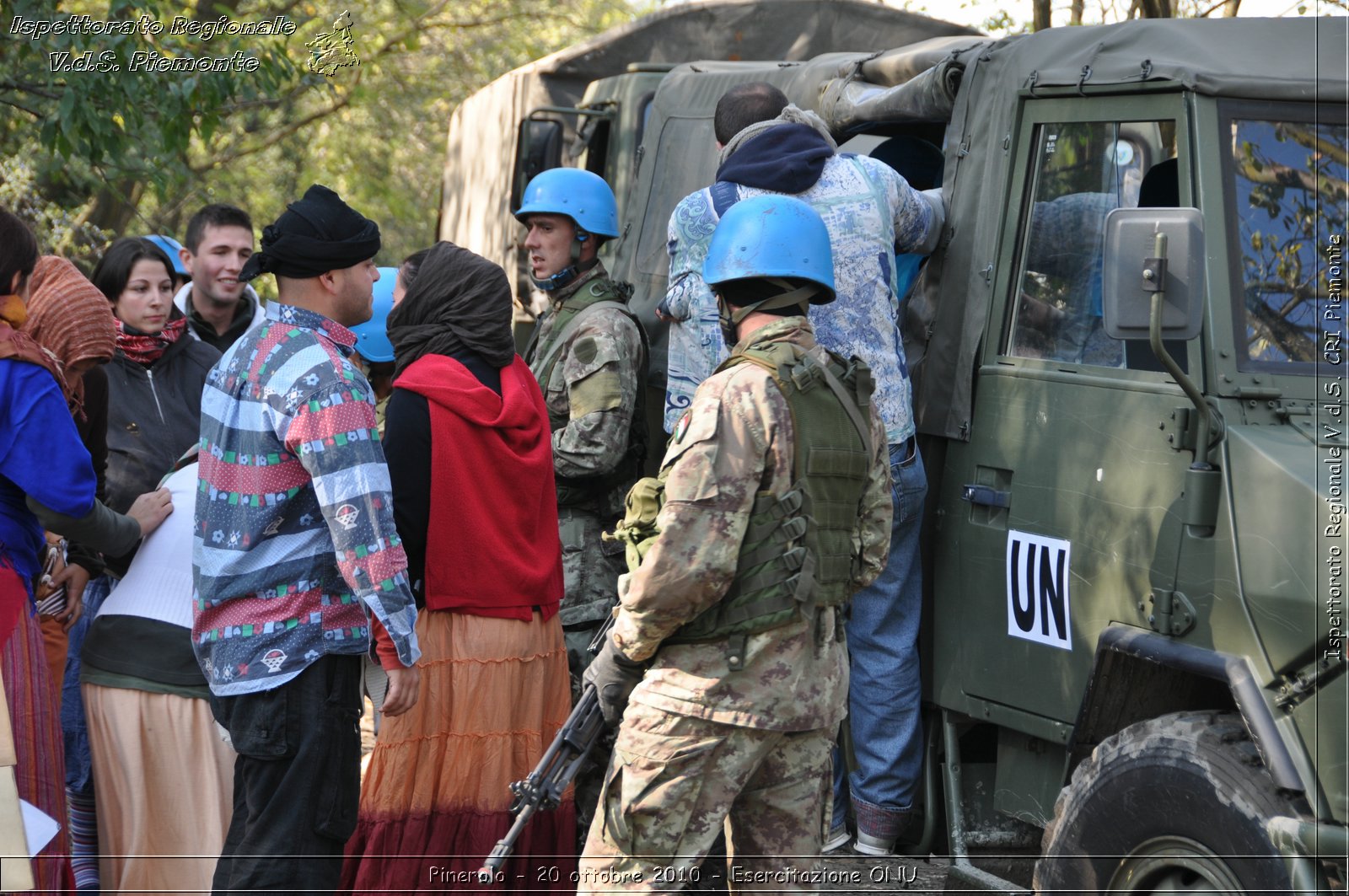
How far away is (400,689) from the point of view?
12.4ft

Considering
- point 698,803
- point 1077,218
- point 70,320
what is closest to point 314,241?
point 70,320

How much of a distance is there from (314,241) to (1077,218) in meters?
2.17

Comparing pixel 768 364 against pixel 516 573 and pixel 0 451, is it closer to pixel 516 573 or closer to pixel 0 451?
pixel 516 573

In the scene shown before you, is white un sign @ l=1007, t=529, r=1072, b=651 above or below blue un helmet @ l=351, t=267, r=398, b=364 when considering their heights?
below

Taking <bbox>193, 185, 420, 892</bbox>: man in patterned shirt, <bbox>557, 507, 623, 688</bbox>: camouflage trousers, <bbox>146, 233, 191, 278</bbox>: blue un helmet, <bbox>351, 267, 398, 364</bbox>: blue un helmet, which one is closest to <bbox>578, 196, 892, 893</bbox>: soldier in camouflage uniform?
<bbox>193, 185, 420, 892</bbox>: man in patterned shirt

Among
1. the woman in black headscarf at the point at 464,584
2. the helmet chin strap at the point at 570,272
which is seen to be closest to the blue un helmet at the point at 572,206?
the helmet chin strap at the point at 570,272

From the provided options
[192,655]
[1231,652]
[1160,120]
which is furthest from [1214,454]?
[192,655]

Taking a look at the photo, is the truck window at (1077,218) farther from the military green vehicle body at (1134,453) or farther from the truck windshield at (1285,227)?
the truck windshield at (1285,227)

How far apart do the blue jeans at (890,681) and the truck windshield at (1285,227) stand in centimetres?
119

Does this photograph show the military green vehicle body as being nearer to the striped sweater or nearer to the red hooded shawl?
the red hooded shawl

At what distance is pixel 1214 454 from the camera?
365 centimetres

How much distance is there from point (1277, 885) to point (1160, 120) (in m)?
2.01

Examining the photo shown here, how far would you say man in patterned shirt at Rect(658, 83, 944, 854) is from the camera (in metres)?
4.66

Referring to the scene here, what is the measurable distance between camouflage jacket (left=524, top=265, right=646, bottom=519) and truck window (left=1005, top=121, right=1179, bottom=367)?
4.52 ft
